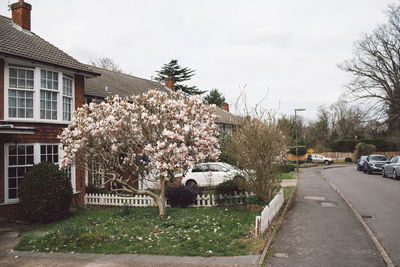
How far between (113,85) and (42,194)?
511 inches

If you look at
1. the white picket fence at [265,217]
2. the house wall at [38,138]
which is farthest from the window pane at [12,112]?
the white picket fence at [265,217]

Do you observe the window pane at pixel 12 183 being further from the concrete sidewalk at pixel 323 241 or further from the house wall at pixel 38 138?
the concrete sidewalk at pixel 323 241

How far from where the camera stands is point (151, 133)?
1068 centimetres

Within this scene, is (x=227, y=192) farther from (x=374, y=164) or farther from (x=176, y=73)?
(x=176, y=73)

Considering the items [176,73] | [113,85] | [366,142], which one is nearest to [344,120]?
[366,142]

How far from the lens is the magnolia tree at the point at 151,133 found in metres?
9.95

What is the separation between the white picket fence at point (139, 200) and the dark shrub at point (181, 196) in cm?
26

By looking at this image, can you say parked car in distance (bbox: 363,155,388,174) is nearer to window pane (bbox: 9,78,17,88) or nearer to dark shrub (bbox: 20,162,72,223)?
dark shrub (bbox: 20,162,72,223)

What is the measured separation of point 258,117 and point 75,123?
6.50 meters

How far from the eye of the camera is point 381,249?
7.18 m

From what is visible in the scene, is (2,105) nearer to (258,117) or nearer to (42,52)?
(42,52)

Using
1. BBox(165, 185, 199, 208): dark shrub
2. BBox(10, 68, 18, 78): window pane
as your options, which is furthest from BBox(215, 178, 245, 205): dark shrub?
BBox(10, 68, 18, 78): window pane

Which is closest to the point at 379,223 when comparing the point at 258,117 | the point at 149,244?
the point at 258,117

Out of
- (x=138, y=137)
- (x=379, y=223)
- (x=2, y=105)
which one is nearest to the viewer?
(x=379, y=223)
